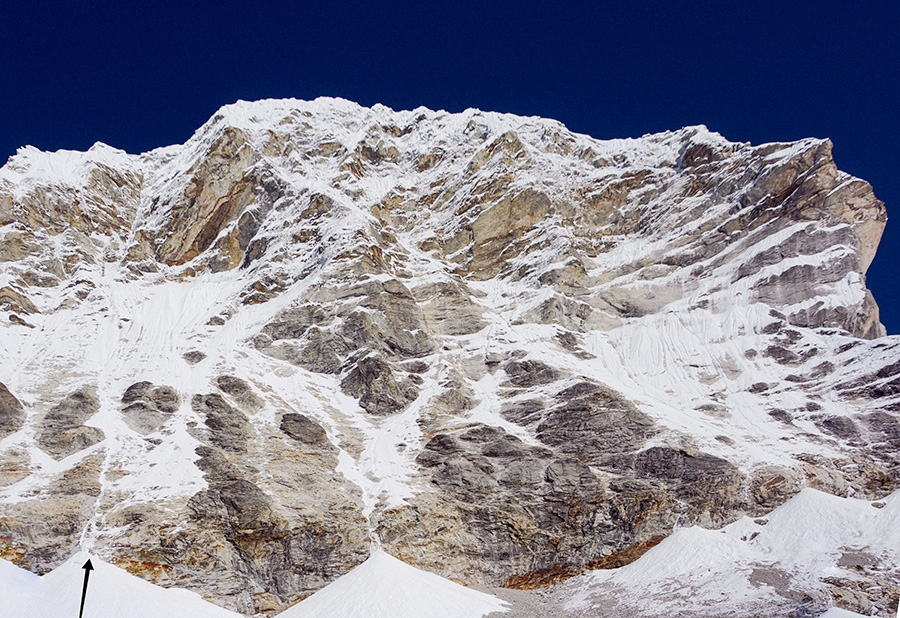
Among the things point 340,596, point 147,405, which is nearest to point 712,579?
point 340,596

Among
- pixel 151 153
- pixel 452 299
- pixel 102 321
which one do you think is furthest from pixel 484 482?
pixel 151 153

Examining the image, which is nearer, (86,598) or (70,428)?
Answer: (86,598)

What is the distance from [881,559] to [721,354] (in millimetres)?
42630

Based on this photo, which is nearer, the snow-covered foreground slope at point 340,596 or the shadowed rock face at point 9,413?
the snow-covered foreground slope at point 340,596

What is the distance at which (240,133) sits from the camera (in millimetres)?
134625

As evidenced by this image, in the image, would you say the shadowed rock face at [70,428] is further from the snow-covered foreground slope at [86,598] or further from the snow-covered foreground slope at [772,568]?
the snow-covered foreground slope at [772,568]

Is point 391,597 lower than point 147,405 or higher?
lower

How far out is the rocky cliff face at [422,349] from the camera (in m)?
61.8

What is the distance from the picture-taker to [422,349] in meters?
93.9

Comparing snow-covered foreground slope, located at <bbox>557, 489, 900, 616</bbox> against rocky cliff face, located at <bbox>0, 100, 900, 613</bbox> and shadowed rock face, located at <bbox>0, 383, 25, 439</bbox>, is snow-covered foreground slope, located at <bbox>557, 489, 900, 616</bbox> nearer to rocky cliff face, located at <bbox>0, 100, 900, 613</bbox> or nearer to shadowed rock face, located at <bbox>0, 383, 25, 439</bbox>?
rocky cliff face, located at <bbox>0, 100, 900, 613</bbox>

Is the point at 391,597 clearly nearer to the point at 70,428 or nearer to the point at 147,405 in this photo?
the point at 147,405

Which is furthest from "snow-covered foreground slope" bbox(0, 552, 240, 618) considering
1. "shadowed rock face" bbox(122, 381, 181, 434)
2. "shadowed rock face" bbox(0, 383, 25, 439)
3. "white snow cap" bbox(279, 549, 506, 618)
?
"shadowed rock face" bbox(0, 383, 25, 439)

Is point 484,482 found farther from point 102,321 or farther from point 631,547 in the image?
point 102,321

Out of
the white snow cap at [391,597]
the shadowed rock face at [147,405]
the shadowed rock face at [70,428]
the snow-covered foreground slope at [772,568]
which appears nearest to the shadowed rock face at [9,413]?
the shadowed rock face at [70,428]
